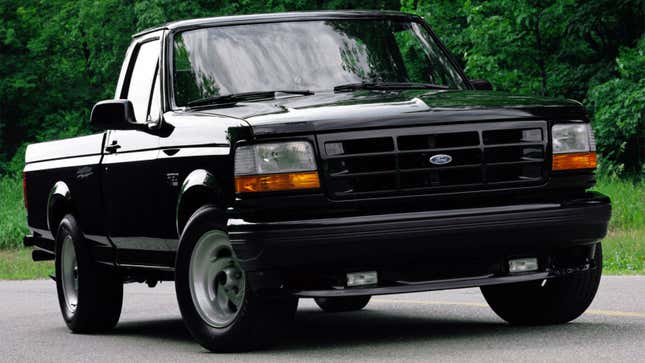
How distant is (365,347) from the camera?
25.6 feet

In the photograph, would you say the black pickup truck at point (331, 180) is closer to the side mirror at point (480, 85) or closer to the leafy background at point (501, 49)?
the side mirror at point (480, 85)

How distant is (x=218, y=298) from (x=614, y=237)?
11.5 meters

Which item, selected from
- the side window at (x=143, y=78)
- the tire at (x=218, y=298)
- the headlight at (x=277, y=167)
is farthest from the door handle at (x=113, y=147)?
the headlight at (x=277, y=167)

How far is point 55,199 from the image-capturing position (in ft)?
33.9

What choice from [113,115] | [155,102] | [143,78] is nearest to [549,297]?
[155,102]

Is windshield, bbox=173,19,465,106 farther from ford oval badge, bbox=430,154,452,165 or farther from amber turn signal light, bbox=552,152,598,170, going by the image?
amber turn signal light, bbox=552,152,598,170

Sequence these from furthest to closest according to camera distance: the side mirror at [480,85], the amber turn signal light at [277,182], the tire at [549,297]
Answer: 1. the side mirror at [480,85]
2. the tire at [549,297]
3. the amber turn signal light at [277,182]

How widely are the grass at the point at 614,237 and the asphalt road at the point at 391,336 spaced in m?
2.93

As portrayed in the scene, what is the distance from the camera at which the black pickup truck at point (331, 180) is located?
7191 mm

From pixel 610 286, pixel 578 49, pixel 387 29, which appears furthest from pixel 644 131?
pixel 387 29

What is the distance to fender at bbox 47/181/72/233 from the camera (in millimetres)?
10023

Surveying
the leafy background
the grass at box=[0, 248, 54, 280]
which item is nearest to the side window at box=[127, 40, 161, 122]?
the leafy background

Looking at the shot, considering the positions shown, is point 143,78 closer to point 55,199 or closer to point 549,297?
point 55,199

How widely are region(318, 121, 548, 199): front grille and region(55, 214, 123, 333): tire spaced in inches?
119
